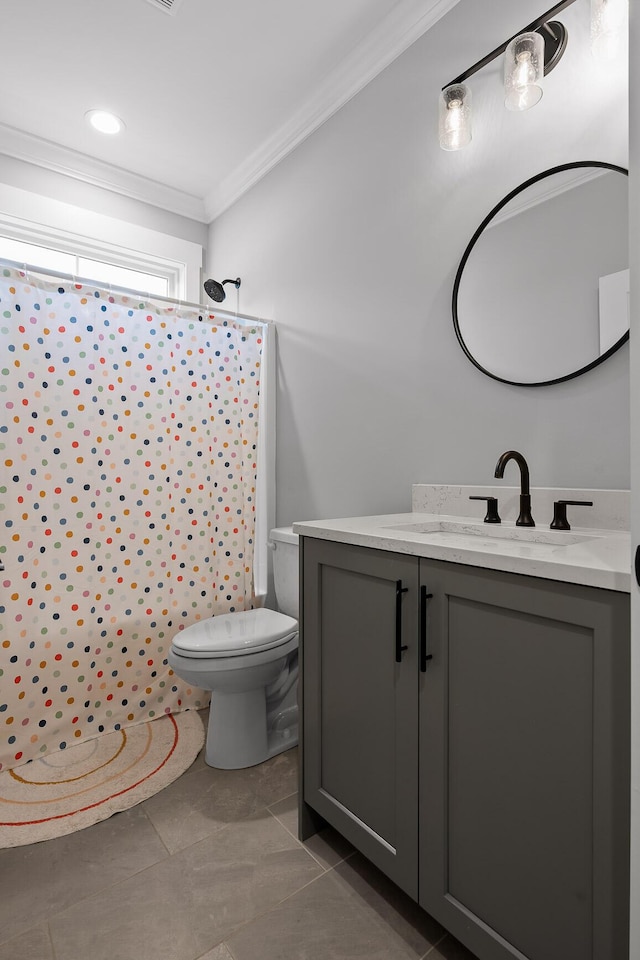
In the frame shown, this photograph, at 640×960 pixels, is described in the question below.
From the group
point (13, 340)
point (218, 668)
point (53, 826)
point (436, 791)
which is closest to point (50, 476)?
point (13, 340)

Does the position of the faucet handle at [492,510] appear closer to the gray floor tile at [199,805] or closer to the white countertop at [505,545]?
the white countertop at [505,545]

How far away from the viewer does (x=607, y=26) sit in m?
1.20

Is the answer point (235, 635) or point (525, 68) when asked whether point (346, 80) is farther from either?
point (235, 635)

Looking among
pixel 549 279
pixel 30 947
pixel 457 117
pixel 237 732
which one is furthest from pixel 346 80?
pixel 30 947

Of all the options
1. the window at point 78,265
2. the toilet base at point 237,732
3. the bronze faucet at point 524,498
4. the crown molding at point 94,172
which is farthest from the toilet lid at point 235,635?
the crown molding at point 94,172

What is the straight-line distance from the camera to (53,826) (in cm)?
150

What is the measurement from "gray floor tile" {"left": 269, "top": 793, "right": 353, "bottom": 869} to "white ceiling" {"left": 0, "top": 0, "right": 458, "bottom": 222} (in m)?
2.55

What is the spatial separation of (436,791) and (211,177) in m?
2.94

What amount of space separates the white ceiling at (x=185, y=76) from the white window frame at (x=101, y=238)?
20 cm

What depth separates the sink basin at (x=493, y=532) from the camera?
1223 millimetres

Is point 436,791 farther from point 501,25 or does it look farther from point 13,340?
point 501,25

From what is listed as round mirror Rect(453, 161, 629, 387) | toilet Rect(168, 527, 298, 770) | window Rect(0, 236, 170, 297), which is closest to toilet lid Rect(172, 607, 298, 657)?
toilet Rect(168, 527, 298, 770)

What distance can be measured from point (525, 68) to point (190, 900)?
→ 2.21 metres

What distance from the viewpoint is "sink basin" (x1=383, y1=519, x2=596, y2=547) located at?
1223 millimetres
